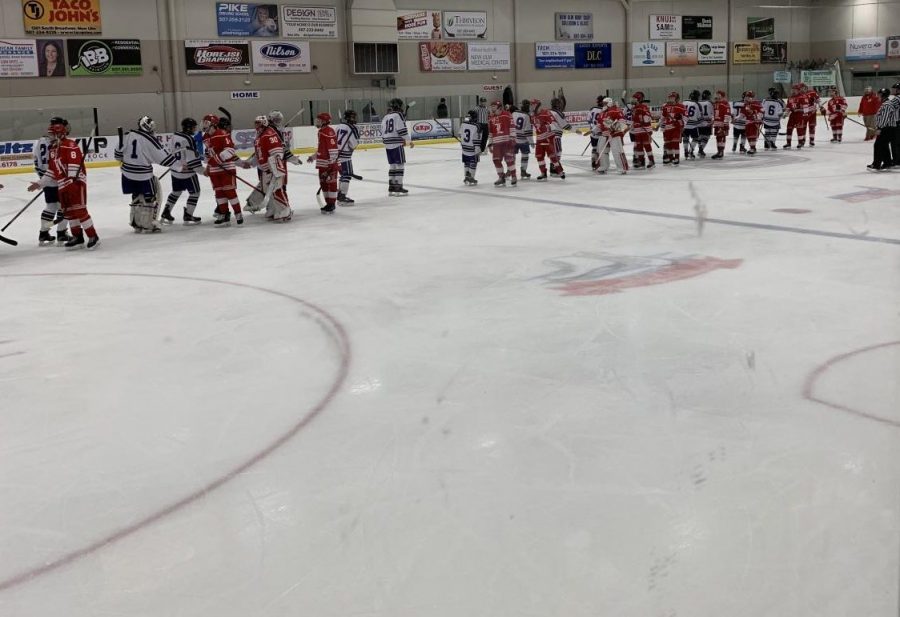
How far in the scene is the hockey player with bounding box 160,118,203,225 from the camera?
33.4 ft

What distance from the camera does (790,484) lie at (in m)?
3.21

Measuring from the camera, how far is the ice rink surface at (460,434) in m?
2.65

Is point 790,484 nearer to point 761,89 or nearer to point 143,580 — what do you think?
point 143,580

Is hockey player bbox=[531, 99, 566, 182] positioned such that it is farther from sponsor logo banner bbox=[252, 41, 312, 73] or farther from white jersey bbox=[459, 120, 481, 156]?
sponsor logo banner bbox=[252, 41, 312, 73]

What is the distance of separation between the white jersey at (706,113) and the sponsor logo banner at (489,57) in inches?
545

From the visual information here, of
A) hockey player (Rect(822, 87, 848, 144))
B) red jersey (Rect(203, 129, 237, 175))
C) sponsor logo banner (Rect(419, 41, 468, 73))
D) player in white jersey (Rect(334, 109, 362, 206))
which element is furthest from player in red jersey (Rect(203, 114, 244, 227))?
sponsor logo banner (Rect(419, 41, 468, 73))

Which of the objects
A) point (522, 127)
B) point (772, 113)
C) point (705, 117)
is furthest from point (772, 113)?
point (522, 127)

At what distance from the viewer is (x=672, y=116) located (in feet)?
52.0

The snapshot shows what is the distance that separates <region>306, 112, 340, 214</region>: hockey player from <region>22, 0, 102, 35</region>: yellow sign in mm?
14675

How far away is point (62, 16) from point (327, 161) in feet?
49.8

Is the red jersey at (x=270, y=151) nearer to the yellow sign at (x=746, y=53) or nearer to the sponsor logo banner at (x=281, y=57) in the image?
the sponsor logo banner at (x=281, y=57)

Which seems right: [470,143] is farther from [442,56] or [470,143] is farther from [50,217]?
[442,56]

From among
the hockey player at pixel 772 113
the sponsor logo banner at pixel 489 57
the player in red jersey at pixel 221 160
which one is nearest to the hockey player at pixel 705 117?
the hockey player at pixel 772 113

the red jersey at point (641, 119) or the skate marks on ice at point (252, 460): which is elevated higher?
the red jersey at point (641, 119)
